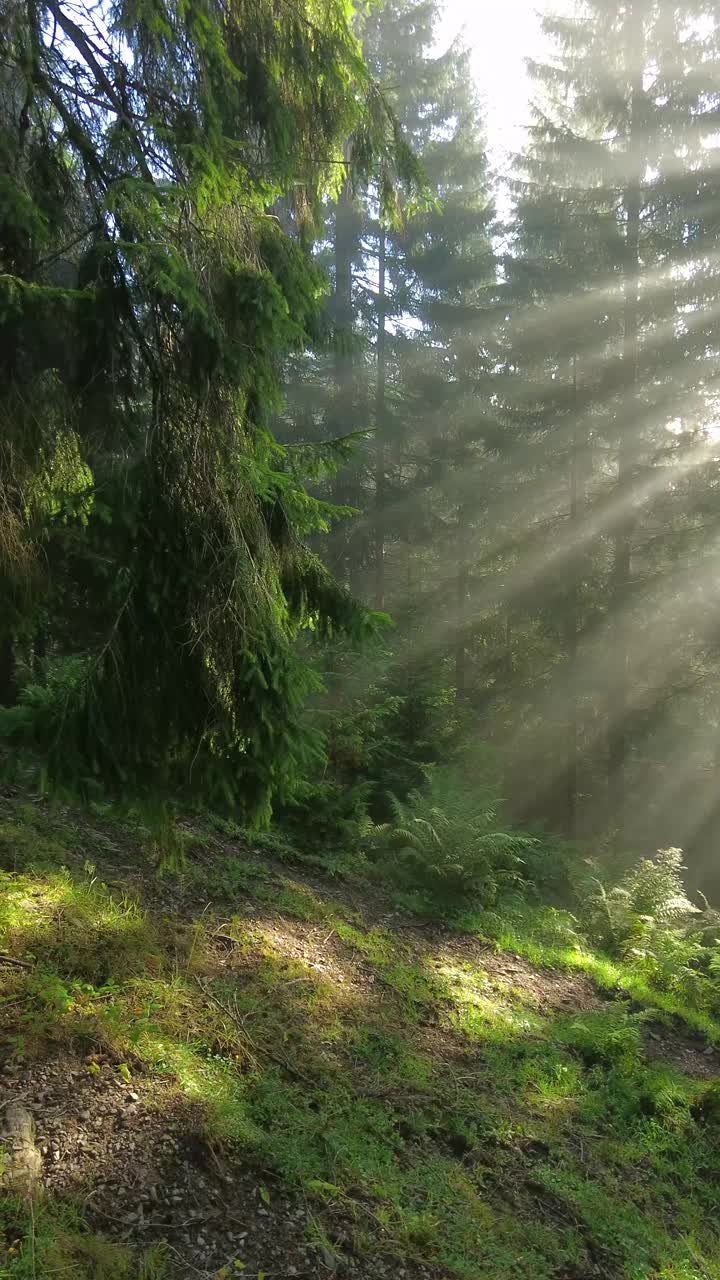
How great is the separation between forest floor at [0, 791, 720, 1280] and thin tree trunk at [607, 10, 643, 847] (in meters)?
7.16

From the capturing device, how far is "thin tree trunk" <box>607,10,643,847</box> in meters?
11.8

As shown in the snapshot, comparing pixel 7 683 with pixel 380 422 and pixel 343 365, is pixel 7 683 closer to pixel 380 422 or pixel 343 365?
pixel 380 422

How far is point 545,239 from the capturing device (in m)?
13.2

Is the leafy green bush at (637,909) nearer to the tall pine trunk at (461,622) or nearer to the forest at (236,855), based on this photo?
the forest at (236,855)

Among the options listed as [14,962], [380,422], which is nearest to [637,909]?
[14,962]

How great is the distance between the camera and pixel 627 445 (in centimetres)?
1248

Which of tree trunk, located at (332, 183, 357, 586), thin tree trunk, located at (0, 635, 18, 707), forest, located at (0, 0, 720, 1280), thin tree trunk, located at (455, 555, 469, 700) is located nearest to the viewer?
forest, located at (0, 0, 720, 1280)

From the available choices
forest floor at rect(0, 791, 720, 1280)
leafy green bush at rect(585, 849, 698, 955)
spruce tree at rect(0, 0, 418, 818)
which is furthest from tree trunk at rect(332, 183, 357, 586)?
spruce tree at rect(0, 0, 418, 818)

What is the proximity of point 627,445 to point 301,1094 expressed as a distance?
11424 mm

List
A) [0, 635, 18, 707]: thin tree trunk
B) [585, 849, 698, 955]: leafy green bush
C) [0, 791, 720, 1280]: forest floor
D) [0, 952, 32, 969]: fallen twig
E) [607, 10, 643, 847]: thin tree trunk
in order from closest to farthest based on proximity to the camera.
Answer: [0, 791, 720, 1280]: forest floor < [0, 952, 32, 969]: fallen twig < [0, 635, 18, 707]: thin tree trunk < [585, 849, 698, 955]: leafy green bush < [607, 10, 643, 847]: thin tree trunk

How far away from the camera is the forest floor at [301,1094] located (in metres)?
2.92

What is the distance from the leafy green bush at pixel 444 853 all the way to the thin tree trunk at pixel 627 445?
5.39m

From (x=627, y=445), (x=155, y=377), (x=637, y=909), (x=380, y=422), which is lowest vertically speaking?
(x=637, y=909)

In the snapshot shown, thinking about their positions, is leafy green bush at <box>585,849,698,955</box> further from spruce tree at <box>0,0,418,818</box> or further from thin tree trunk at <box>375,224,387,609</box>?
thin tree trunk at <box>375,224,387,609</box>
